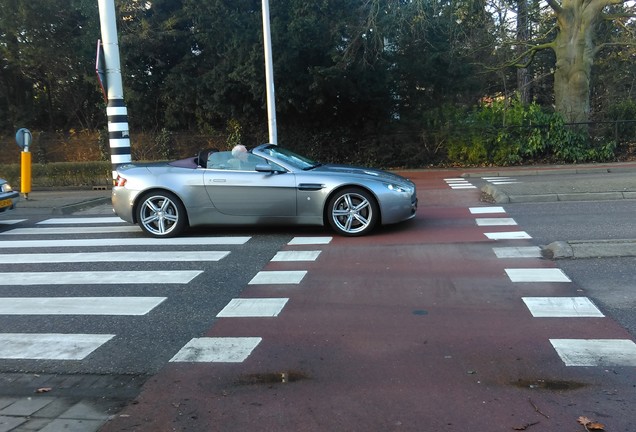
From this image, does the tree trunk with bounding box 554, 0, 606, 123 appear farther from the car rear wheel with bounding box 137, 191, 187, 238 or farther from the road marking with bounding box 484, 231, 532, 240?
the car rear wheel with bounding box 137, 191, 187, 238

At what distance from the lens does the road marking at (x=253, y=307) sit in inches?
213

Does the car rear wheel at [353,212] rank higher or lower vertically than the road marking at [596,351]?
higher

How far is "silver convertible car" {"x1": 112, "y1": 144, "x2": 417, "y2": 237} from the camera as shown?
863 centimetres

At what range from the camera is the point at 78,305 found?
5.91 meters

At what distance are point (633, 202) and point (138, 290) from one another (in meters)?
9.33

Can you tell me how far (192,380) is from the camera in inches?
160

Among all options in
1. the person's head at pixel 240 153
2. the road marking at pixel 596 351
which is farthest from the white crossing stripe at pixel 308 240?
the road marking at pixel 596 351

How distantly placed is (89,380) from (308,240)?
4783 mm

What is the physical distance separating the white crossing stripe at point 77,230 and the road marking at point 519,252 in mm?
6211

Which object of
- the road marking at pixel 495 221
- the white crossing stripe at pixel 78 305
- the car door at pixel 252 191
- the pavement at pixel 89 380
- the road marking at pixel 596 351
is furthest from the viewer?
the road marking at pixel 495 221

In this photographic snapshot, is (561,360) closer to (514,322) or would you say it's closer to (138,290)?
(514,322)

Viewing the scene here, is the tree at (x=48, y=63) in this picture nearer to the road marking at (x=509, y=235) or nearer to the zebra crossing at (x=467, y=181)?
the zebra crossing at (x=467, y=181)

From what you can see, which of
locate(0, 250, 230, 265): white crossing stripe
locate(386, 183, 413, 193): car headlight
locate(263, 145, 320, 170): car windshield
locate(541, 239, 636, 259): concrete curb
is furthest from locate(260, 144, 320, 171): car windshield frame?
locate(541, 239, 636, 259): concrete curb

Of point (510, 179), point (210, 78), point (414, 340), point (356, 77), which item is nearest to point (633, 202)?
point (510, 179)
